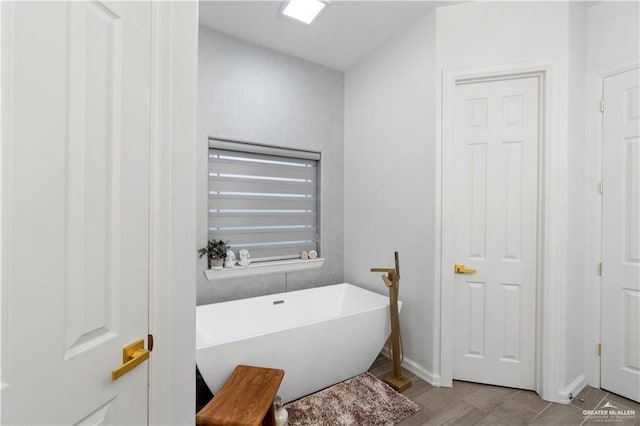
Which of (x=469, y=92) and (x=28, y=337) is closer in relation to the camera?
(x=28, y=337)

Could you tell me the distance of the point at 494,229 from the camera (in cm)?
229

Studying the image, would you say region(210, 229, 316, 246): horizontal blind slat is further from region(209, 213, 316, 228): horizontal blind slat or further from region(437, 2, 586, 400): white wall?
region(437, 2, 586, 400): white wall

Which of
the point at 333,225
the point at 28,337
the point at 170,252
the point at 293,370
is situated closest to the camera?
the point at 28,337

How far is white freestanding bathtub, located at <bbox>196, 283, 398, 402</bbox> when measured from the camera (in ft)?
5.77

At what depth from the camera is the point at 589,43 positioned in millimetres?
2236

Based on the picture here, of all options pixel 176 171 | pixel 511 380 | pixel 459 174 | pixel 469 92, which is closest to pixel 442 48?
pixel 469 92

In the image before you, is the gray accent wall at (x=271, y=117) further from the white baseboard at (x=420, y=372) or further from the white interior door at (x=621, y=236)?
the white interior door at (x=621, y=236)

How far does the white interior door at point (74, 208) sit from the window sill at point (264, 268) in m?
1.66

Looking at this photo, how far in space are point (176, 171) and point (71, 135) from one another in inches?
12.6

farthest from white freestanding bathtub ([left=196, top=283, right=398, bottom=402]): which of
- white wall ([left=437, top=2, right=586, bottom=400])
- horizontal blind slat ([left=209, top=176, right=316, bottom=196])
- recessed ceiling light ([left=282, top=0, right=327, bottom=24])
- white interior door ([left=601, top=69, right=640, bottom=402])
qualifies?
recessed ceiling light ([left=282, top=0, right=327, bottom=24])

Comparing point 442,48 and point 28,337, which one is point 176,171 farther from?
point 442,48

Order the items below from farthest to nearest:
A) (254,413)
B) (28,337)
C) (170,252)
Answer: (254,413), (170,252), (28,337)

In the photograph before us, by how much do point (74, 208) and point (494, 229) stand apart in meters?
2.51

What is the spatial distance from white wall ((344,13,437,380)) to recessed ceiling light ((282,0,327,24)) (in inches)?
32.1
